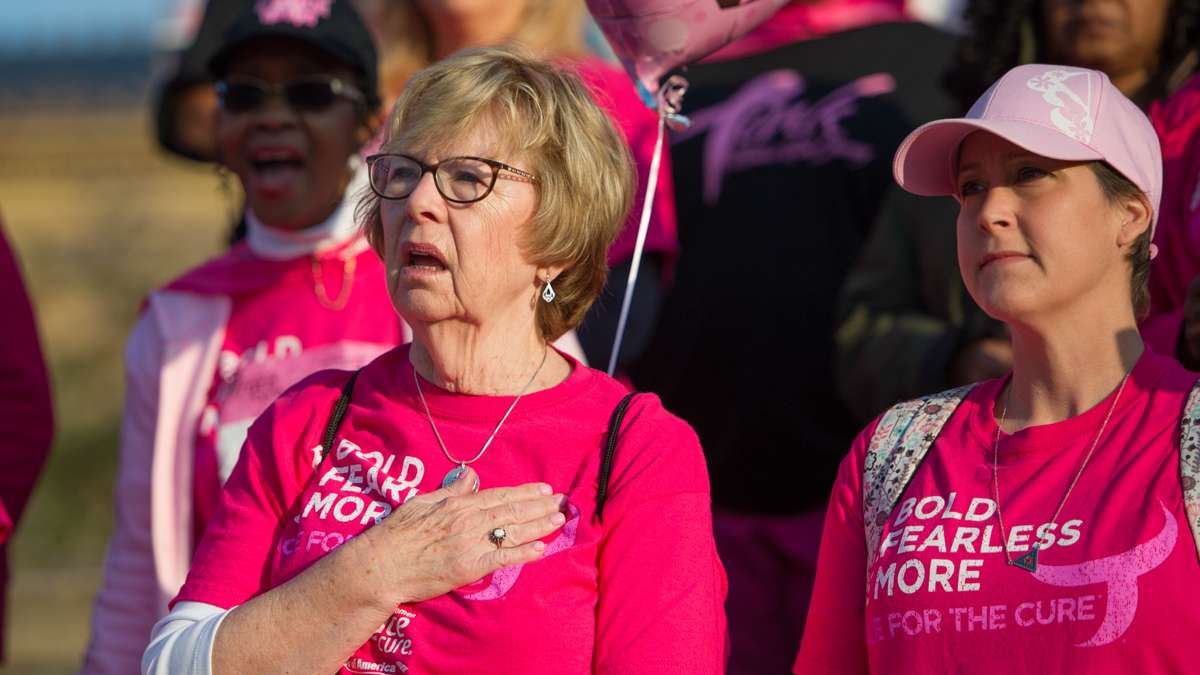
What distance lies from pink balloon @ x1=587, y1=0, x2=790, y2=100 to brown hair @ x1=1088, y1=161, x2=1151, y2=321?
118 centimetres

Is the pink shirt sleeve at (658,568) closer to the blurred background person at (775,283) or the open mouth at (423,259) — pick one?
the open mouth at (423,259)

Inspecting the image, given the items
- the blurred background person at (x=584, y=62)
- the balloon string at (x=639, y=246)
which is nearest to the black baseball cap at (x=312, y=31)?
the blurred background person at (x=584, y=62)

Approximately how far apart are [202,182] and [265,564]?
46.4 ft

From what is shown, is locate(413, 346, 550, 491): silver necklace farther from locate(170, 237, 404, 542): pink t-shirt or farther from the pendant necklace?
the pendant necklace

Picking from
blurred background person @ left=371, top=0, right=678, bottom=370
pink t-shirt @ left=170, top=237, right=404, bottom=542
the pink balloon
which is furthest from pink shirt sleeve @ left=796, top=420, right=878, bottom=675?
pink t-shirt @ left=170, top=237, right=404, bottom=542

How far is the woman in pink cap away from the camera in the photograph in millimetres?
2658

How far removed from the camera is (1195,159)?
11.6 ft

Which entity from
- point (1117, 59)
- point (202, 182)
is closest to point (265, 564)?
point (1117, 59)

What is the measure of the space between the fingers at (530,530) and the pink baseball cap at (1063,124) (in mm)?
920

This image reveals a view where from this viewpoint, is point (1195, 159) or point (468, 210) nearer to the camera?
point (468, 210)

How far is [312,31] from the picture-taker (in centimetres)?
423

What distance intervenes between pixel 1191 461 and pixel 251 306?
230 centimetres

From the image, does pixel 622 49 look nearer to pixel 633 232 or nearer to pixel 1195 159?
pixel 633 232

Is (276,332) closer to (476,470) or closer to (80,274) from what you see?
(476,470)
